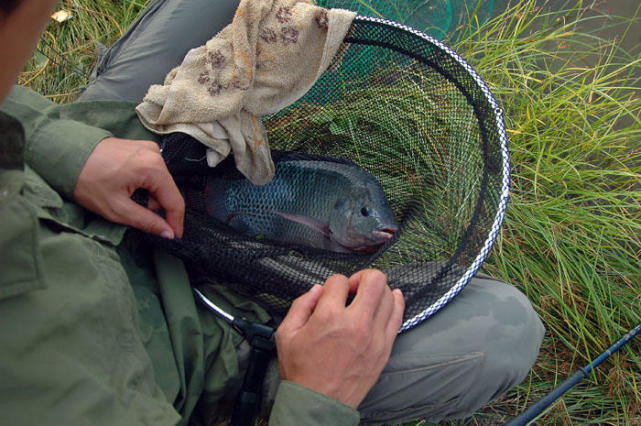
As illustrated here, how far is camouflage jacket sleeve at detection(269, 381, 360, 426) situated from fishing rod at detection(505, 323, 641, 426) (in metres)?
0.88

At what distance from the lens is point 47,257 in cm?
96

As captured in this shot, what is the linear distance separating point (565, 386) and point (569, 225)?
0.70m

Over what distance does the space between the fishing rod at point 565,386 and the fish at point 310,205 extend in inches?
29.0

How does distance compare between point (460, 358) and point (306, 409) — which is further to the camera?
point (460, 358)

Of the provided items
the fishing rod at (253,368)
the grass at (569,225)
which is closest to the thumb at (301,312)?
the fishing rod at (253,368)

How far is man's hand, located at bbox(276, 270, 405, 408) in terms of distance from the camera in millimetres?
1072

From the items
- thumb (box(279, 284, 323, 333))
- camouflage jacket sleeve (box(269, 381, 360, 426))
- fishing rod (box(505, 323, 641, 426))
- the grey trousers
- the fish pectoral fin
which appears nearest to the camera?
camouflage jacket sleeve (box(269, 381, 360, 426))

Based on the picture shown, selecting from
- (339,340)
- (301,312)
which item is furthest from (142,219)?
(339,340)

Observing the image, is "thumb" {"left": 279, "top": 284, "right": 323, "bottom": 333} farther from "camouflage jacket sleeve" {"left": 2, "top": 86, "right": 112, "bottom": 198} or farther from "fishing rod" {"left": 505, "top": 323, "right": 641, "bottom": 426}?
"fishing rod" {"left": 505, "top": 323, "right": 641, "bottom": 426}

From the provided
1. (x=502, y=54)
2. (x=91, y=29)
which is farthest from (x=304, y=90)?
(x=91, y=29)

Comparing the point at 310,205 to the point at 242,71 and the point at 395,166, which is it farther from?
the point at 242,71

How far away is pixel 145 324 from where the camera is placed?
1.15 metres

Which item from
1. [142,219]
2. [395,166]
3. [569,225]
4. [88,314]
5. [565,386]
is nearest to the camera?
[88,314]

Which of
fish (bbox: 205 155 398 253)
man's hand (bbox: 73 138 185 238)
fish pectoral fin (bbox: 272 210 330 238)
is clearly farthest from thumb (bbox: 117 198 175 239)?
fish pectoral fin (bbox: 272 210 330 238)
